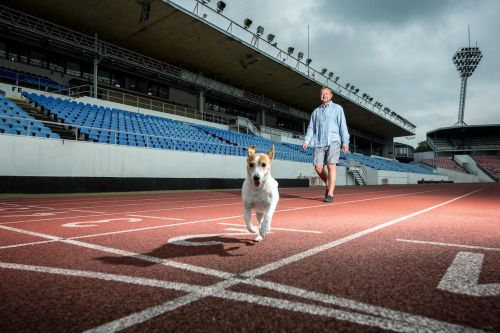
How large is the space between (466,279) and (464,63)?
368 feet

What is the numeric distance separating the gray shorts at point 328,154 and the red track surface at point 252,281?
394 centimetres

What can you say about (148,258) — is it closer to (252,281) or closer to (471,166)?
(252,281)

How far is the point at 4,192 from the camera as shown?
33.0 ft

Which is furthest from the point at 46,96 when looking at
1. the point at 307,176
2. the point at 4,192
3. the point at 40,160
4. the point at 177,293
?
the point at 177,293

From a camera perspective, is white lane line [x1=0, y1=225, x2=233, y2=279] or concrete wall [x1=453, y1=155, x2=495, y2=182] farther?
concrete wall [x1=453, y1=155, x2=495, y2=182]

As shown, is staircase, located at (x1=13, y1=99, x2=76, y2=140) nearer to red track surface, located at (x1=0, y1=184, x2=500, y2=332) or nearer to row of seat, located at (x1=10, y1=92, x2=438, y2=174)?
row of seat, located at (x1=10, y1=92, x2=438, y2=174)

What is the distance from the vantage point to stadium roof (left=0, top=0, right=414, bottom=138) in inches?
717

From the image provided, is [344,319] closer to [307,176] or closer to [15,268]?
[15,268]

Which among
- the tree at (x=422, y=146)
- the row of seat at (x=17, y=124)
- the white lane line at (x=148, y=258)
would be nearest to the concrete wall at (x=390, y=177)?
the row of seat at (x=17, y=124)

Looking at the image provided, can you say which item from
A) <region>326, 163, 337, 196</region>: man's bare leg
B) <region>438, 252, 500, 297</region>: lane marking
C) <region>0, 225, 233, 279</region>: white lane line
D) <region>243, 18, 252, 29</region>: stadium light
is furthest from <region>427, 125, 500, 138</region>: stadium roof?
<region>0, 225, 233, 279</region>: white lane line

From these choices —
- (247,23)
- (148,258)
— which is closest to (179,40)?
(247,23)

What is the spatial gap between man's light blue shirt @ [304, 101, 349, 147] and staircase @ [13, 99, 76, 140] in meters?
10.9

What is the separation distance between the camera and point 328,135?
7320mm

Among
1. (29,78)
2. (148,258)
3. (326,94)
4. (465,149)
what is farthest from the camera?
(465,149)
